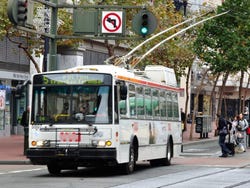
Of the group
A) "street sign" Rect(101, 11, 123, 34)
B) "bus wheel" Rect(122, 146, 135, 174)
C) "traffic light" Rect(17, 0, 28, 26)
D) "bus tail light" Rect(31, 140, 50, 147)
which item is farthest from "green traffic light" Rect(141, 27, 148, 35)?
"bus tail light" Rect(31, 140, 50, 147)

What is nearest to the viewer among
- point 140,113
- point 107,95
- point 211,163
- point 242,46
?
point 107,95

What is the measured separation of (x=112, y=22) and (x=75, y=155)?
9.05 metres

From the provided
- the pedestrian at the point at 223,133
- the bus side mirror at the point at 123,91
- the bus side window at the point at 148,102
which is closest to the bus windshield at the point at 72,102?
the bus side mirror at the point at 123,91

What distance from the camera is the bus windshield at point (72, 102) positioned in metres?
21.3

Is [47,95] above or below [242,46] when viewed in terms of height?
below

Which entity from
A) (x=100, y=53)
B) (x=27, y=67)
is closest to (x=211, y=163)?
(x=27, y=67)

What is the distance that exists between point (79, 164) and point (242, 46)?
26287 millimetres

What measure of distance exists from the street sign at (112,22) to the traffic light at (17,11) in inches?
218

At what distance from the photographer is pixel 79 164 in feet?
71.7

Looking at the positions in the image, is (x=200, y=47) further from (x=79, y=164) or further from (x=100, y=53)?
(x=79, y=164)

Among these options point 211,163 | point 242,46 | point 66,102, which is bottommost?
point 211,163

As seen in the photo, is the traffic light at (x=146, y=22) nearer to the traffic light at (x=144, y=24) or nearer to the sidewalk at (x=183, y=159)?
the traffic light at (x=144, y=24)

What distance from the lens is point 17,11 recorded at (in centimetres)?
2355

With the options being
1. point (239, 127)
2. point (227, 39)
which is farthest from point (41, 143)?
point (227, 39)
